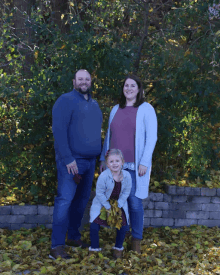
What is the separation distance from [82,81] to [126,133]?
0.75m

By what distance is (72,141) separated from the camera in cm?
423

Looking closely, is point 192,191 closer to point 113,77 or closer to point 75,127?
point 113,77

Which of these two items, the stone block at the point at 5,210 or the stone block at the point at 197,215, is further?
the stone block at the point at 197,215

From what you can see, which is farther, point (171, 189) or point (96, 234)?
point (171, 189)

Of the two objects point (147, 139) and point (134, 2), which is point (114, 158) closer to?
point (147, 139)

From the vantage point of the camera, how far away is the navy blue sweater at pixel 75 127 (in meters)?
4.14

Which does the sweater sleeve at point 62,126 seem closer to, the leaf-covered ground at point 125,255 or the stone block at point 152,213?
the leaf-covered ground at point 125,255

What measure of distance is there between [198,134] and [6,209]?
116 inches

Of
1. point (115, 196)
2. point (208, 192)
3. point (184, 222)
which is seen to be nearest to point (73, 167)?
point (115, 196)

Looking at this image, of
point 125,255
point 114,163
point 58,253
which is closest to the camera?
point 114,163

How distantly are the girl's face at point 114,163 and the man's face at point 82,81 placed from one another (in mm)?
797

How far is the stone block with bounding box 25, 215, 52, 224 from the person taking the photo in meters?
5.33

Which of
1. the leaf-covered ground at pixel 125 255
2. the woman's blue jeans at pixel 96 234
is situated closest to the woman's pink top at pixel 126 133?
the woman's blue jeans at pixel 96 234

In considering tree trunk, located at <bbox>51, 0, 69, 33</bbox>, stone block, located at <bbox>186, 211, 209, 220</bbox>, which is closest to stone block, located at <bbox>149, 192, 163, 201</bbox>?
stone block, located at <bbox>186, 211, 209, 220</bbox>
